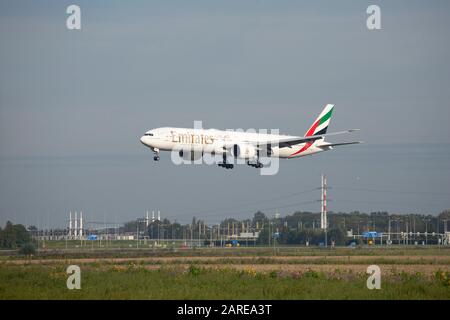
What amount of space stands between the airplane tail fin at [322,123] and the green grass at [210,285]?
188 feet

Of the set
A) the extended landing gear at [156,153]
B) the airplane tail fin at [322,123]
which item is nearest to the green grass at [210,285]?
the extended landing gear at [156,153]

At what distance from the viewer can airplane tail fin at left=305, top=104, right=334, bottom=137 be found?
4285 inches

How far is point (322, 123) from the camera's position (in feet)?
360

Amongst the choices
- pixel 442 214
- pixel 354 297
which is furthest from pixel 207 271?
pixel 442 214

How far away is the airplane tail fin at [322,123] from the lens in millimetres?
108838

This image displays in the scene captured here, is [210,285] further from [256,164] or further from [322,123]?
[322,123]

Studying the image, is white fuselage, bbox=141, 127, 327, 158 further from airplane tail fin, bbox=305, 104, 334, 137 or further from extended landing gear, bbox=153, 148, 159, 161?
airplane tail fin, bbox=305, 104, 334, 137

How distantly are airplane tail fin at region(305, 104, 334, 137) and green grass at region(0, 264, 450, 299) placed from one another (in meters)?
57.3

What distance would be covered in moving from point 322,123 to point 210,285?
67457 mm

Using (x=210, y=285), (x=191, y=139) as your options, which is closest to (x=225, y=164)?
(x=191, y=139)

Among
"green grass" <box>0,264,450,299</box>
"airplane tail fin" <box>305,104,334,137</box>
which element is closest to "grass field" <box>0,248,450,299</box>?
"green grass" <box>0,264,450,299</box>
